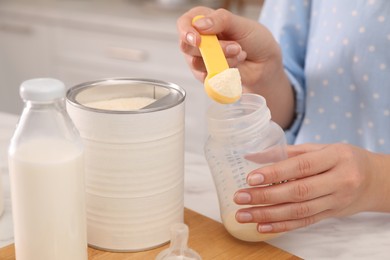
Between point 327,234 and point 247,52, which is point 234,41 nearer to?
point 247,52

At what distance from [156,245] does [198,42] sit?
257 mm

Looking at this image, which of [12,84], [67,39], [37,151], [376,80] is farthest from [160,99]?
[12,84]

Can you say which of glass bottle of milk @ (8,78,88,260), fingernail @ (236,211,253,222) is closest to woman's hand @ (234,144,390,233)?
fingernail @ (236,211,253,222)

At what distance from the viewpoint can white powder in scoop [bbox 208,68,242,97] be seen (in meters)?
0.72

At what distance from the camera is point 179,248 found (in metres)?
0.73

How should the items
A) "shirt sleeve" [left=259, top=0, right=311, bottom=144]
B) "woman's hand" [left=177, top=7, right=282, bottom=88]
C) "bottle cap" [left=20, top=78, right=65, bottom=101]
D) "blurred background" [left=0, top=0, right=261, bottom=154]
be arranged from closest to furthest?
"bottle cap" [left=20, top=78, right=65, bottom=101], "woman's hand" [left=177, top=7, right=282, bottom=88], "shirt sleeve" [left=259, top=0, right=311, bottom=144], "blurred background" [left=0, top=0, right=261, bottom=154]

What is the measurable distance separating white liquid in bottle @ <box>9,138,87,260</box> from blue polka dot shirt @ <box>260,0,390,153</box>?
0.68 m

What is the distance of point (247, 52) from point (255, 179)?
1.20 ft

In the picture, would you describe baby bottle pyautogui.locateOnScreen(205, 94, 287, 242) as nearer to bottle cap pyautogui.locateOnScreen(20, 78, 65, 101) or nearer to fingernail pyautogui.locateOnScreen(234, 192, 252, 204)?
fingernail pyautogui.locateOnScreen(234, 192, 252, 204)

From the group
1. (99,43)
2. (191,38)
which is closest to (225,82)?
(191,38)

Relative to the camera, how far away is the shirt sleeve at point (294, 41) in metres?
1.28

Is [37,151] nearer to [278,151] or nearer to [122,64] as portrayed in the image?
[278,151]

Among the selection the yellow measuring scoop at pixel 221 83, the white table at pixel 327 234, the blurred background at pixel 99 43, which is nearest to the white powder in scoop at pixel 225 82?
the yellow measuring scoop at pixel 221 83

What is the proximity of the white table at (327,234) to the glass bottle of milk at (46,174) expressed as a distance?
134 millimetres
